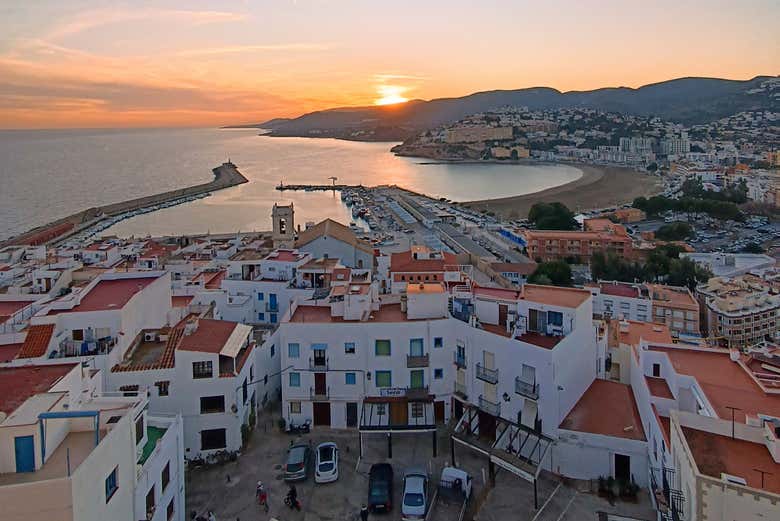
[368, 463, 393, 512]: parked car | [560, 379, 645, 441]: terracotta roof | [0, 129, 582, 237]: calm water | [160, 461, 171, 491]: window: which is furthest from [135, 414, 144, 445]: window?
[0, 129, 582, 237]: calm water

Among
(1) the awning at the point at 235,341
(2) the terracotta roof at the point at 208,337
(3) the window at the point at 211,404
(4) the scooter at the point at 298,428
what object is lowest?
(4) the scooter at the point at 298,428

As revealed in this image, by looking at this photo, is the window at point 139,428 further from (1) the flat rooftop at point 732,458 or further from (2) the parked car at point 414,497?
(1) the flat rooftop at point 732,458

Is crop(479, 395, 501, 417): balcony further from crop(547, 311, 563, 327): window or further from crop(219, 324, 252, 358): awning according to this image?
crop(219, 324, 252, 358): awning

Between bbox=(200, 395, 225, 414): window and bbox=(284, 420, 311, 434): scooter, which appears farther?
bbox=(284, 420, 311, 434): scooter

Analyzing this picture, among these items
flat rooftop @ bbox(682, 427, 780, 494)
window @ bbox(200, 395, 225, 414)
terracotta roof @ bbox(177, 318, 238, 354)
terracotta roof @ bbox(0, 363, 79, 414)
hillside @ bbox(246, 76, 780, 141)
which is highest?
hillside @ bbox(246, 76, 780, 141)

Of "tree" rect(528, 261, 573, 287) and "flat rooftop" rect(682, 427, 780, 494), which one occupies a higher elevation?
"flat rooftop" rect(682, 427, 780, 494)

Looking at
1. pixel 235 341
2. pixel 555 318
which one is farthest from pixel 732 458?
pixel 235 341

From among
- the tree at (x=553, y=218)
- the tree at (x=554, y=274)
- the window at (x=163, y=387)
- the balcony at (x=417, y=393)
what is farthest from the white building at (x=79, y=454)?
the tree at (x=553, y=218)
